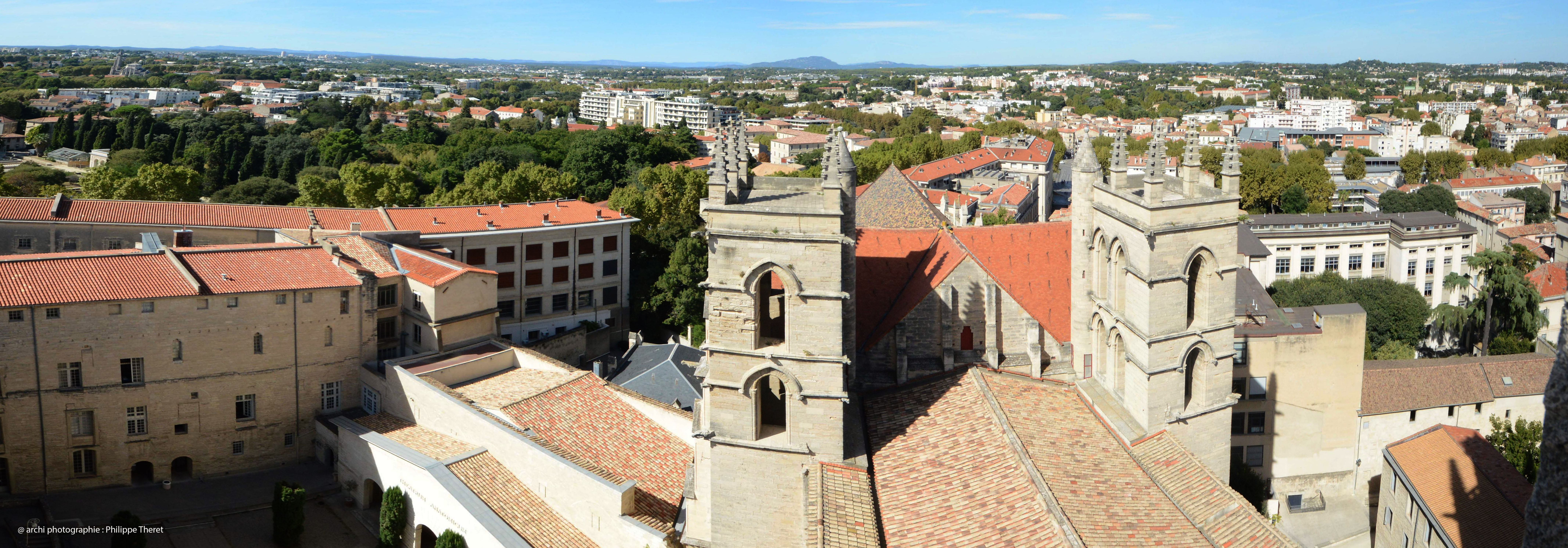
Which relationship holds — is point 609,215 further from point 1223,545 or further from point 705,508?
point 1223,545

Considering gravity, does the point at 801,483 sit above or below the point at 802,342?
below

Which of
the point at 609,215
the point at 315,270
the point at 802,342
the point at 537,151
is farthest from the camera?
the point at 537,151

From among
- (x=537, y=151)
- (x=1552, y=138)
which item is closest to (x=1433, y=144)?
(x=1552, y=138)

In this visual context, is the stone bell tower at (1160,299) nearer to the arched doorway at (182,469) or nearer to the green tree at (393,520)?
the green tree at (393,520)

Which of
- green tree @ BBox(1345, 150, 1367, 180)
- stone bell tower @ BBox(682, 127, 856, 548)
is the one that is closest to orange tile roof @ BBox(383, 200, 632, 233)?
stone bell tower @ BBox(682, 127, 856, 548)

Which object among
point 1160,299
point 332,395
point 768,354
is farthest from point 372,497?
point 1160,299

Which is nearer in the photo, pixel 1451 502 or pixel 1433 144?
pixel 1451 502

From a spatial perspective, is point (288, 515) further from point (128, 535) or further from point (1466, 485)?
point (1466, 485)
